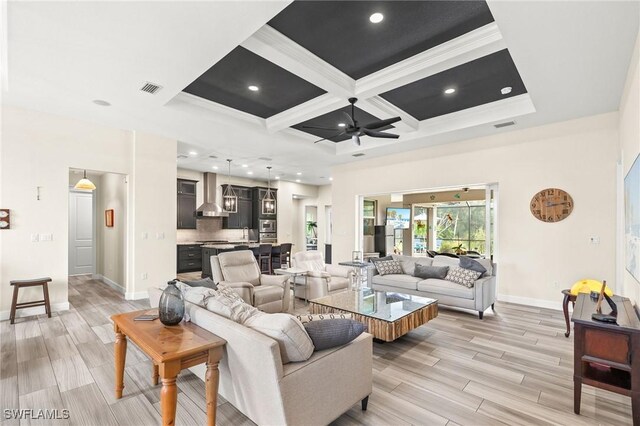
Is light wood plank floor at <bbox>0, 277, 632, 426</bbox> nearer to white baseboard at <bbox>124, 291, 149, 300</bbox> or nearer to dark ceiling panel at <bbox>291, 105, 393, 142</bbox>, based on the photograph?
white baseboard at <bbox>124, 291, 149, 300</bbox>

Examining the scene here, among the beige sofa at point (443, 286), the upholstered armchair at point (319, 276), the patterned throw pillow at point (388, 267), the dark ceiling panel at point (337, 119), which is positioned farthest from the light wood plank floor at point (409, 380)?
the dark ceiling panel at point (337, 119)

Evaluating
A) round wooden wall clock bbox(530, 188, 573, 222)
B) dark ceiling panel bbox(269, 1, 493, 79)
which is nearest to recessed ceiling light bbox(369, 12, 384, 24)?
dark ceiling panel bbox(269, 1, 493, 79)

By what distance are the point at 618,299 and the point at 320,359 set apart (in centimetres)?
301

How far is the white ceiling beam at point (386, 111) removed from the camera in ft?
14.9

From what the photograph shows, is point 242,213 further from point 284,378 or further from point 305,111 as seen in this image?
point 284,378

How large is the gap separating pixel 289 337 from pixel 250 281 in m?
3.10

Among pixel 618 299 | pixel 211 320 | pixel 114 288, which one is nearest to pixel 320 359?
pixel 211 320

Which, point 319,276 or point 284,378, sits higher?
point 284,378

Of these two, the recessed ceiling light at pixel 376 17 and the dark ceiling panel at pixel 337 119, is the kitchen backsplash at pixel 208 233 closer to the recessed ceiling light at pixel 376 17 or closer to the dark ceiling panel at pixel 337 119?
the dark ceiling panel at pixel 337 119

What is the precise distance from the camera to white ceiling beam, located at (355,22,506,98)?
3.08m

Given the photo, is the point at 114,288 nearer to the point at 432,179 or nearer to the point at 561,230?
the point at 432,179

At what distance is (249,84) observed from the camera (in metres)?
4.20

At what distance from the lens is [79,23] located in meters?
2.61

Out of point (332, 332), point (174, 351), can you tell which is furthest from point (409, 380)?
point (174, 351)
